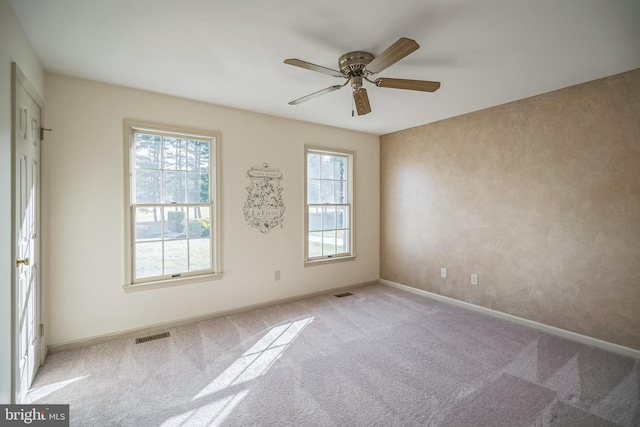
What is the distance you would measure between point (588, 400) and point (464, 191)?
2.38 metres

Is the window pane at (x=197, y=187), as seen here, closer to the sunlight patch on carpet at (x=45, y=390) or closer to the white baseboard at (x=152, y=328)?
the white baseboard at (x=152, y=328)

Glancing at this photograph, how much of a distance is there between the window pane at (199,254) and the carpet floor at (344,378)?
638 mm

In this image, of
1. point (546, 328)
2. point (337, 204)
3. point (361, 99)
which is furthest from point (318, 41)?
point (546, 328)

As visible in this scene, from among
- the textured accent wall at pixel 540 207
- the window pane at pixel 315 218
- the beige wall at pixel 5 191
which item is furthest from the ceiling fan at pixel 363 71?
the window pane at pixel 315 218

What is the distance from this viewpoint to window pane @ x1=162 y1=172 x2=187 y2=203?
3.15 metres

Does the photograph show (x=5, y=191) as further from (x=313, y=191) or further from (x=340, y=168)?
(x=340, y=168)

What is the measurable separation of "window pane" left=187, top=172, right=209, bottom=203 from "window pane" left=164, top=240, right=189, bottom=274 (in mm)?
496

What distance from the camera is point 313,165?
4.30 meters

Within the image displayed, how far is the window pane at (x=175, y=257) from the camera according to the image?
317 cm

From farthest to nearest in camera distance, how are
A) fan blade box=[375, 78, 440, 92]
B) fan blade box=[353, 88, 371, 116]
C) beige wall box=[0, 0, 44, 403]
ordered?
fan blade box=[353, 88, 371, 116] → fan blade box=[375, 78, 440, 92] → beige wall box=[0, 0, 44, 403]

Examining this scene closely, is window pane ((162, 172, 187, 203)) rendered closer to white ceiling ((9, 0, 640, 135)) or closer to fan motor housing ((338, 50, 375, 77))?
white ceiling ((9, 0, 640, 135))

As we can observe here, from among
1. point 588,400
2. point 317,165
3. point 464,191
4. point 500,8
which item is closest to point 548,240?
point 464,191

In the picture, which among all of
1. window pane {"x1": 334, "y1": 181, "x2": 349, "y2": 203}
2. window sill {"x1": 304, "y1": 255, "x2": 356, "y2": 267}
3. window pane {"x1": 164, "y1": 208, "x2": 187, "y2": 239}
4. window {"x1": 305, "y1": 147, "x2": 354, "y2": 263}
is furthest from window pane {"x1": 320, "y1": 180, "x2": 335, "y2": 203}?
window pane {"x1": 164, "y1": 208, "x2": 187, "y2": 239}

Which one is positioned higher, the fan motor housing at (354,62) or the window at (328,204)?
the fan motor housing at (354,62)
